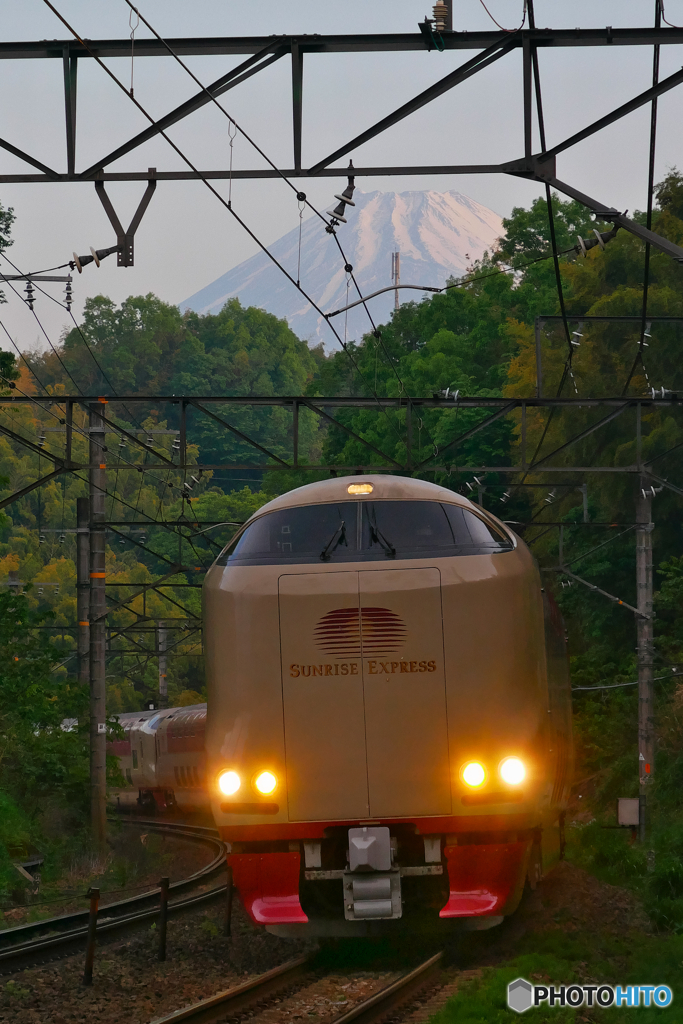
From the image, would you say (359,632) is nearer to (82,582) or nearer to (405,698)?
(405,698)

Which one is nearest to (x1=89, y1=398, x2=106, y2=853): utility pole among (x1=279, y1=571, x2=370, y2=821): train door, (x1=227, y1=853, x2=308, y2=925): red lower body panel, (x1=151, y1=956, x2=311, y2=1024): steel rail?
(x1=151, y1=956, x2=311, y2=1024): steel rail

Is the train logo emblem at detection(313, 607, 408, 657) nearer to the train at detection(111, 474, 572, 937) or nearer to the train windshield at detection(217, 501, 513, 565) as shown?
the train at detection(111, 474, 572, 937)

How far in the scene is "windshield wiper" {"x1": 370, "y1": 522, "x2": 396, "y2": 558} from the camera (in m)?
9.43

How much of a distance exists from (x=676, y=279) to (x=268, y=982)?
29.8 m

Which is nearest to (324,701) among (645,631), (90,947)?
(90,947)

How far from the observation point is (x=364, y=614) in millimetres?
9180

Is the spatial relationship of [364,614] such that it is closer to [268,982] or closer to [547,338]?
[268,982]

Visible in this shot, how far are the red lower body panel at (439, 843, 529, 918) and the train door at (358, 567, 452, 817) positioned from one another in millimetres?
461

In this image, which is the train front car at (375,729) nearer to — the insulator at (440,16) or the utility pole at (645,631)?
the insulator at (440,16)

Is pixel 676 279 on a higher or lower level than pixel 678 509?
higher

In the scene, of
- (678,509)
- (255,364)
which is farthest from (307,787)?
(255,364)

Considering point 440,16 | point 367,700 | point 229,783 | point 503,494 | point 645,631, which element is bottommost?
point 229,783

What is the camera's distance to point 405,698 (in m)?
9.12

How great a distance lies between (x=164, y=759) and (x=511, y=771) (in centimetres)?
2929
